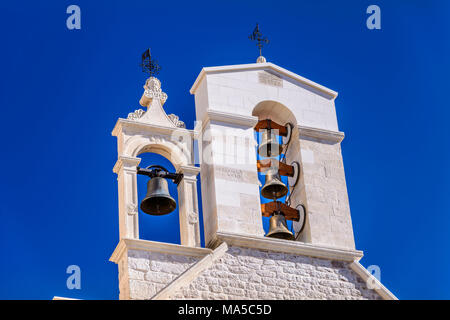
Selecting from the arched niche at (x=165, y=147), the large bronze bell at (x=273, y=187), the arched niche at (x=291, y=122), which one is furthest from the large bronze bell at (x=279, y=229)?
the arched niche at (x=165, y=147)

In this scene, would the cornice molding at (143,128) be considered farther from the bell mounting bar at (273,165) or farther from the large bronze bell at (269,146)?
the large bronze bell at (269,146)

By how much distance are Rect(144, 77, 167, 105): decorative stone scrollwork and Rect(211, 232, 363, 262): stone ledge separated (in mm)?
3040

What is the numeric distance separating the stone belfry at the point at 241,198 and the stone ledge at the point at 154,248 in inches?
0.6

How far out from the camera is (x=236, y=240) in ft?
66.5

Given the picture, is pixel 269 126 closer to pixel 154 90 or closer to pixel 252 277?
pixel 154 90

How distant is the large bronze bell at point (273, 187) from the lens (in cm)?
2195

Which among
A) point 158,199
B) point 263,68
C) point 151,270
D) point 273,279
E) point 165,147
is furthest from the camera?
point 263,68

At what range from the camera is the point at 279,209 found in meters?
21.8

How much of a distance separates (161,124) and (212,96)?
1112 millimetres

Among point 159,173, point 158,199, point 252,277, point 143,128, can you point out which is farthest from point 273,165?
point 252,277

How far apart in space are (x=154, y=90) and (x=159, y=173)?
166 centimetres

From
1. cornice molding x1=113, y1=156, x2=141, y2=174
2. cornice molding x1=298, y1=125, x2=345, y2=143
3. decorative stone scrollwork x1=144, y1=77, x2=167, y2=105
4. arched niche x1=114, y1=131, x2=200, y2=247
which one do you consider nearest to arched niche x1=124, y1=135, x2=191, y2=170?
arched niche x1=114, y1=131, x2=200, y2=247
